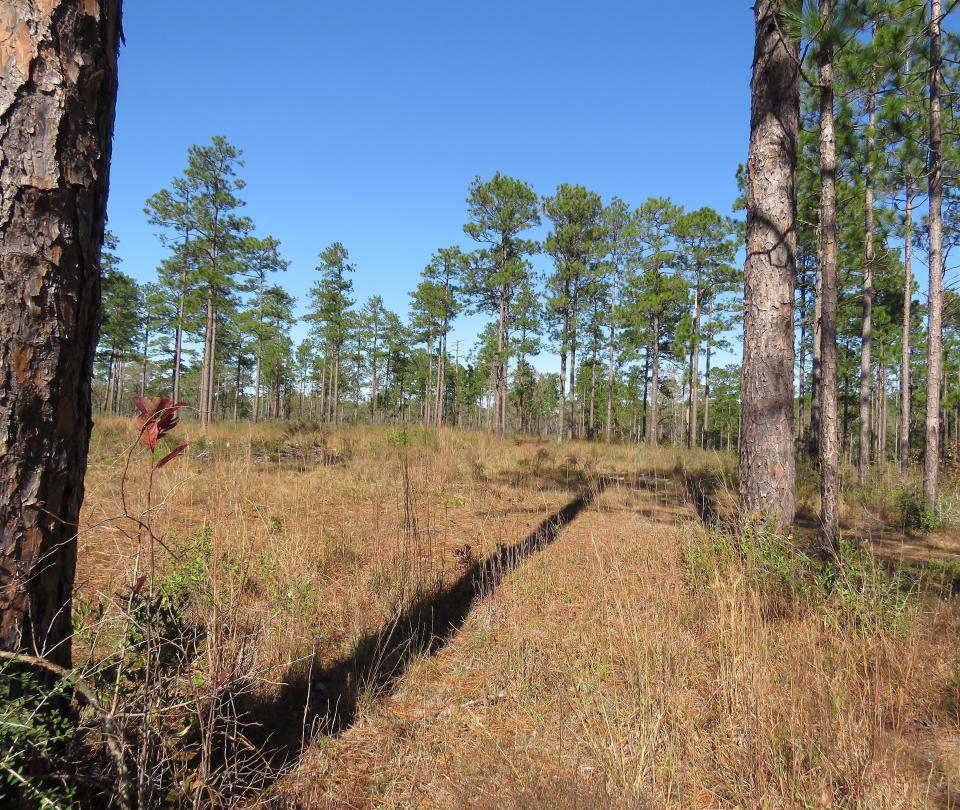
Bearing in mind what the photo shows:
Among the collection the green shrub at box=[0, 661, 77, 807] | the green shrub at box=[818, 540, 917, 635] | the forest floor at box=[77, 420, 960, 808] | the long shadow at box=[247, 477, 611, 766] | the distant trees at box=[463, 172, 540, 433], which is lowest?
the long shadow at box=[247, 477, 611, 766]

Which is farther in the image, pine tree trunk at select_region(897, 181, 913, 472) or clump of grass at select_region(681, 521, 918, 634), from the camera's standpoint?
pine tree trunk at select_region(897, 181, 913, 472)

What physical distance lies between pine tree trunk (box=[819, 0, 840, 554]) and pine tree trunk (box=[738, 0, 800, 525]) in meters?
0.25

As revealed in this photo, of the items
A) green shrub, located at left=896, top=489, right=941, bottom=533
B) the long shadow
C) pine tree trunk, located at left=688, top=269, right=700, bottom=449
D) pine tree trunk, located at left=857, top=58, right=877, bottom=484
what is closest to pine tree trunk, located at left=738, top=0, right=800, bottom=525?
the long shadow

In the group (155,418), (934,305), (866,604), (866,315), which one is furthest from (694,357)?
(155,418)

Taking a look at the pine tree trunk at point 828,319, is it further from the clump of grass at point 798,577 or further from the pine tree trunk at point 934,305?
the pine tree trunk at point 934,305

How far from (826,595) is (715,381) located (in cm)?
4648

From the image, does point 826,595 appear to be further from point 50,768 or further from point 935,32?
point 935,32

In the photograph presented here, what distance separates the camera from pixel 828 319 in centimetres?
408

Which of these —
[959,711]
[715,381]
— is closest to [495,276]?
[959,711]

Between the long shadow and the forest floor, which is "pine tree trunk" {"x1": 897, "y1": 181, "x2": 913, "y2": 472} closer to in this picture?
the forest floor

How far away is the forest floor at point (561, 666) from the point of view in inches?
63.5

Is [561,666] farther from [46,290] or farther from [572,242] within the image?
[572,242]

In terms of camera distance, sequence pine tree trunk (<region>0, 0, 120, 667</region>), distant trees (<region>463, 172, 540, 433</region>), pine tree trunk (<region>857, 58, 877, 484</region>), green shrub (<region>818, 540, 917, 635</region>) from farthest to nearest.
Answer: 1. distant trees (<region>463, 172, 540, 433</region>)
2. pine tree trunk (<region>857, 58, 877, 484</region>)
3. green shrub (<region>818, 540, 917, 635</region>)
4. pine tree trunk (<region>0, 0, 120, 667</region>)

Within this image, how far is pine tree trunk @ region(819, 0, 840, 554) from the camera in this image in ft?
11.9
